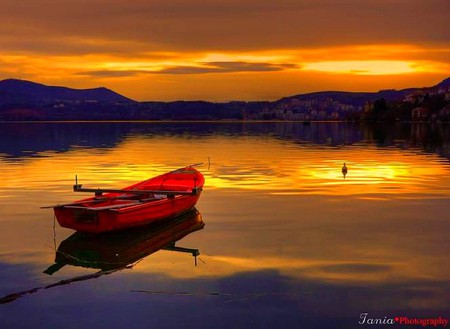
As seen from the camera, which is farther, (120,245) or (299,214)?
(299,214)

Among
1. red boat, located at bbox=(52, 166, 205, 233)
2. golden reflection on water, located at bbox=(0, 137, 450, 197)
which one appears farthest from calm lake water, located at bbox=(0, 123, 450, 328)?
golden reflection on water, located at bbox=(0, 137, 450, 197)

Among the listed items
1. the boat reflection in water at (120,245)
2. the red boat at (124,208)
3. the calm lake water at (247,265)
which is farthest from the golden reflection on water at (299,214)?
the red boat at (124,208)

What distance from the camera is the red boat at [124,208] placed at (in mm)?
20859

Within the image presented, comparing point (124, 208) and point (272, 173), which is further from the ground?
point (124, 208)

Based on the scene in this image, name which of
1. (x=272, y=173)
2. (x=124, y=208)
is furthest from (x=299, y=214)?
(x=272, y=173)

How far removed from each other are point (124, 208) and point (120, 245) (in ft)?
5.06

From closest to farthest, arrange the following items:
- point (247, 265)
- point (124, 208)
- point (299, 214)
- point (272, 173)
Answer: point (247, 265) < point (124, 208) < point (299, 214) < point (272, 173)

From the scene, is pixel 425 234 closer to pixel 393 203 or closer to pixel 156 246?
pixel 393 203

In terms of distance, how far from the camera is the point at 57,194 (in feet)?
109

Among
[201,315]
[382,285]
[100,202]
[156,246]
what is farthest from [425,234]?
[100,202]

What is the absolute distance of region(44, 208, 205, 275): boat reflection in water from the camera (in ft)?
60.8

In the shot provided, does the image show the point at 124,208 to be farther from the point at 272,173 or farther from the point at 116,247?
the point at 272,173

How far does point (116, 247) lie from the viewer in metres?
20.4

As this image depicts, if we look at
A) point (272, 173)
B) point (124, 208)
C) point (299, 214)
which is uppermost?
point (124, 208)
